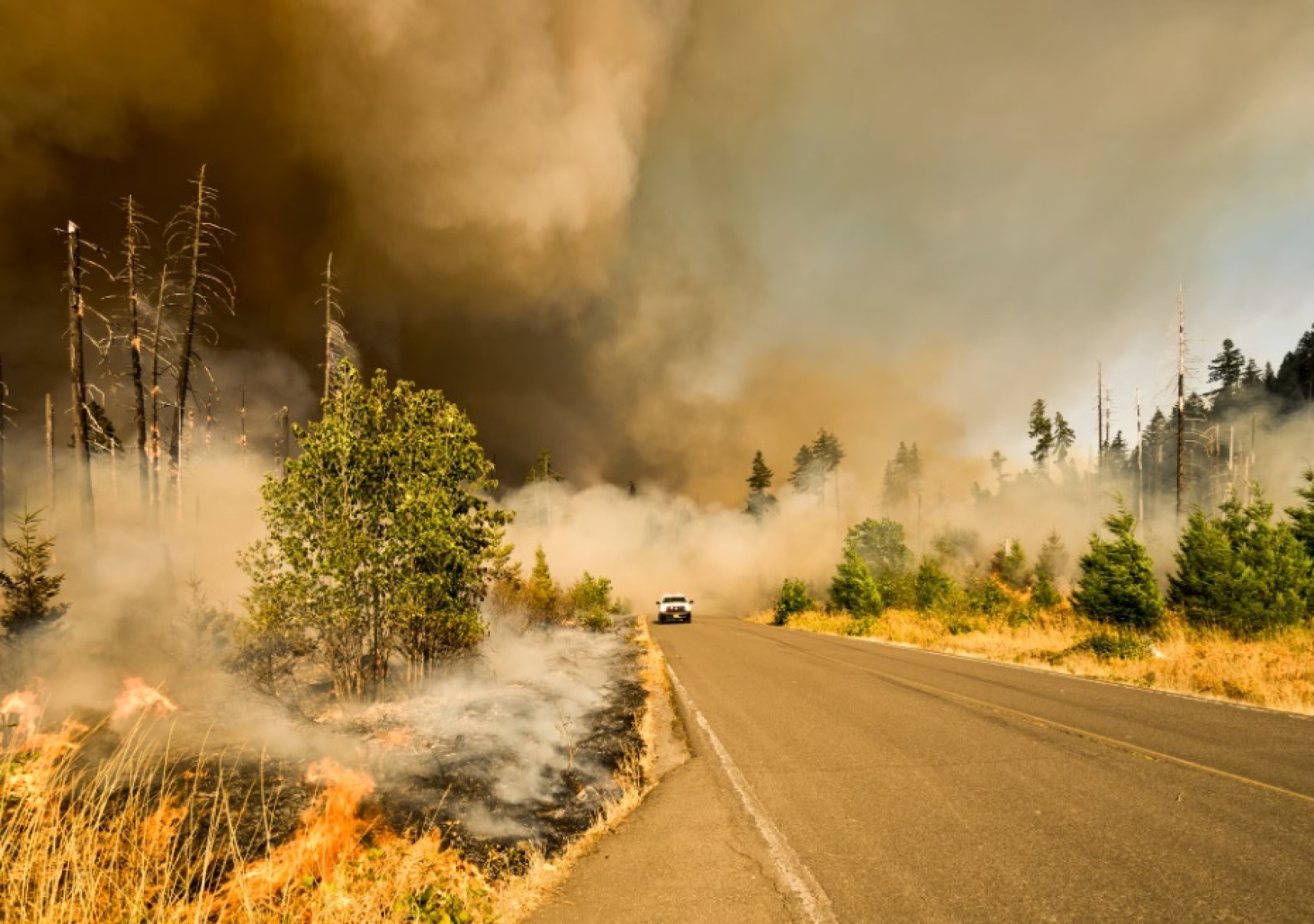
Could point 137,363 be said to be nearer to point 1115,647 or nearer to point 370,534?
point 370,534

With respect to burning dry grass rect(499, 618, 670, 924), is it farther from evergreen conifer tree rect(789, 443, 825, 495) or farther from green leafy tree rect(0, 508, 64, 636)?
evergreen conifer tree rect(789, 443, 825, 495)

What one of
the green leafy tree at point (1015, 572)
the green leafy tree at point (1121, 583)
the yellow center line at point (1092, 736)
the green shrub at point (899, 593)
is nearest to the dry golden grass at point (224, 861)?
the yellow center line at point (1092, 736)

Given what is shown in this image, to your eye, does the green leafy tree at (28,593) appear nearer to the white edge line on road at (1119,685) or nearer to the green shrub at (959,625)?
the white edge line on road at (1119,685)

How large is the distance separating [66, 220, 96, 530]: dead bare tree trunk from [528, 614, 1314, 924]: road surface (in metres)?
18.5

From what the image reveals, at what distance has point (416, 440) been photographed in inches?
417

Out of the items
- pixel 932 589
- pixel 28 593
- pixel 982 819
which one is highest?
pixel 28 593

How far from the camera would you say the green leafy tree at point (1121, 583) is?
669 inches

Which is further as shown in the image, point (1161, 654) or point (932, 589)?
point (932, 589)

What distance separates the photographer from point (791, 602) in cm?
3644

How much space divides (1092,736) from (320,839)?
9.00 meters

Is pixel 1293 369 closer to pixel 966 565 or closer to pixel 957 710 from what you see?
pixel 966 565

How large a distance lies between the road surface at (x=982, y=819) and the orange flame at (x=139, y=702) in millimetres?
8856

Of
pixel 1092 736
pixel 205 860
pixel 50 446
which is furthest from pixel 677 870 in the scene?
pixel 50 446

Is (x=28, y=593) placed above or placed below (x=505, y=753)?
above
